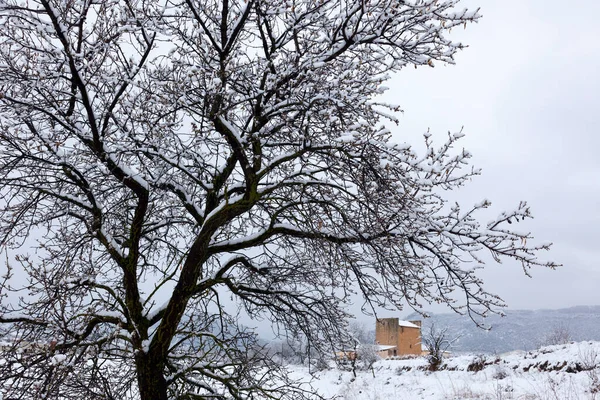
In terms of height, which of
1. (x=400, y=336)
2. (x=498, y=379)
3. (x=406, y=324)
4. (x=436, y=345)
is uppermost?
(x=406, y=324)

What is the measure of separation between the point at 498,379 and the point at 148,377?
443 inches

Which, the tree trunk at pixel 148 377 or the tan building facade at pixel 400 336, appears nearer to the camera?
the tree trunk at pixel 148 377

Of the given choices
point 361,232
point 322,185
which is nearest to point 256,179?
point 322,185

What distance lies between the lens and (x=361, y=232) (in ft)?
17.7

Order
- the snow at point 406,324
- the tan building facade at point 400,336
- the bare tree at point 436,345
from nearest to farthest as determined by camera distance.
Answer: the bare tree at point 436,345 → the tan building facade at point 400,336 → the snow at point 406,324

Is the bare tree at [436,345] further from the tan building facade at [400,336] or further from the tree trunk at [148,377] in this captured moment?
the tan building facade at [400,336]

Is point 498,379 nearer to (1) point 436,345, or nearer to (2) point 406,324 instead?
(1) point 436,345

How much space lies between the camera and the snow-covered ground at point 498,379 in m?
10.6

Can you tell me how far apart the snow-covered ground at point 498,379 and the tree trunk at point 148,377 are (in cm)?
362

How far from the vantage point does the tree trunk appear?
18.4ft

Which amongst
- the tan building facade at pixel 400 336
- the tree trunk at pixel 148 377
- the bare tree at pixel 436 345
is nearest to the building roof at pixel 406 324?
the tan building facade at pixel 400 336

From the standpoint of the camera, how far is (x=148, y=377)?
5.62 m

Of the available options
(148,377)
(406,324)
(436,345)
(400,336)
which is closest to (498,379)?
(436,345)

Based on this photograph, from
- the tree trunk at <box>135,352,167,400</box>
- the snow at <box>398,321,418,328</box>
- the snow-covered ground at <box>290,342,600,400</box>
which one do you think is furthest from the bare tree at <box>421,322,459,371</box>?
the snow at <box>398,321,418,328</box>
